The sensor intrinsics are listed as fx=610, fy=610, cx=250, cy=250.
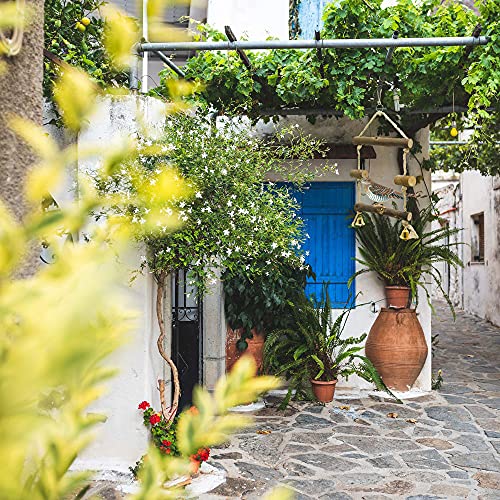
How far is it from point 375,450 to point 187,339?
194 centimetres

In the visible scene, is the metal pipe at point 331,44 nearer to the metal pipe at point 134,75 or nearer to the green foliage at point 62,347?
the metal pipe at point 134,75

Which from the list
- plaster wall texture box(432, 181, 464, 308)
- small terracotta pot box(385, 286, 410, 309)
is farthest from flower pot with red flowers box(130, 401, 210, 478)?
plaster wall texture box(432, 181, 464, 308)

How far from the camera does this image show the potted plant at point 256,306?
19.7 feet

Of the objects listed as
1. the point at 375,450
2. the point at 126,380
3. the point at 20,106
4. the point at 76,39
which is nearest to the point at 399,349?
the point at 375,450

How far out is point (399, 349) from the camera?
20.6 feet

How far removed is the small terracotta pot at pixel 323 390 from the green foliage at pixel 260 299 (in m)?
0.66

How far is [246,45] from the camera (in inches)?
171

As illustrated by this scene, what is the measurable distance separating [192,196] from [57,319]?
139 inches

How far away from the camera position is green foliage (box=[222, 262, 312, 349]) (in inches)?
236

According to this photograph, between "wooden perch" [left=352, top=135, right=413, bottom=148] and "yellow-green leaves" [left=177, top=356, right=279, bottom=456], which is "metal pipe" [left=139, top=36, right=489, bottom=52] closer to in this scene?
"wooden perch" [left=352, top=135, right=413, bottom=148]

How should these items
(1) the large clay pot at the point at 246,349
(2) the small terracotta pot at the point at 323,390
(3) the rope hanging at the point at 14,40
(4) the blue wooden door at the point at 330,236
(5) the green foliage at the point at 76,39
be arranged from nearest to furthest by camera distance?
(3) the rope hanging at the point at 14,40, (5) the green foliage at the point at 76,39, (2) the small terracotta pot at the point at 323,390, (1) the large clay pot at the point at 246,349, (4) the blue wooden door at the point at 330,236

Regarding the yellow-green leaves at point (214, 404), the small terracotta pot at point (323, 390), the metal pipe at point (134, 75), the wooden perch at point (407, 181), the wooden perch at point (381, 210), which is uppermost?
the metal pipe at point (134, 75)

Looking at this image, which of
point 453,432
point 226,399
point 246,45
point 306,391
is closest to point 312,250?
point 306,391

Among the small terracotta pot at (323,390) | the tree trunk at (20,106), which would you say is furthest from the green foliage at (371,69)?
the tree trunk at (20,106)
